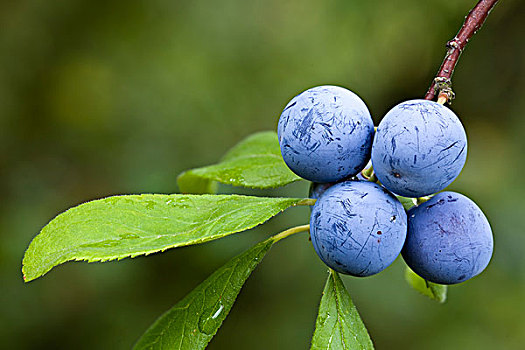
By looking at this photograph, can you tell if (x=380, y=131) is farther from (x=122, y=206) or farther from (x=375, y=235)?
(x=122, y=206)

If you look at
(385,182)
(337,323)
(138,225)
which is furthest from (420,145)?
(138,225)

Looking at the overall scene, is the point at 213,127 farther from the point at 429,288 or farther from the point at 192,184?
the point at 429,288

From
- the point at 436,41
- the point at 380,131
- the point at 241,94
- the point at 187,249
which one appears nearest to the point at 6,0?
the point at 241,94

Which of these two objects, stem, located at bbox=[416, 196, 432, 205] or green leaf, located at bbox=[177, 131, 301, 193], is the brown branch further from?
green leaf, located at bbox=[177, 131, 301, 193]

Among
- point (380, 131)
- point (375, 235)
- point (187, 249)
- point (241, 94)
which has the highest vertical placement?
point (380, 131)

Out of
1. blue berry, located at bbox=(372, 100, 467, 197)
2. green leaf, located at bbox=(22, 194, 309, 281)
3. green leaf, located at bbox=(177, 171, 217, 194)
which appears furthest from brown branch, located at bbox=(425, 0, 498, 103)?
green leaf, located at bbox=(177, 171, 217, 194)

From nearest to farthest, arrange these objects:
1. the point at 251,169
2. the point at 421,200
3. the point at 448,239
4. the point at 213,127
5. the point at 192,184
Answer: the point at 448,239 < the point at 421,200 < the point at 251,169 < the point at 192,184 < the point at 213,127
